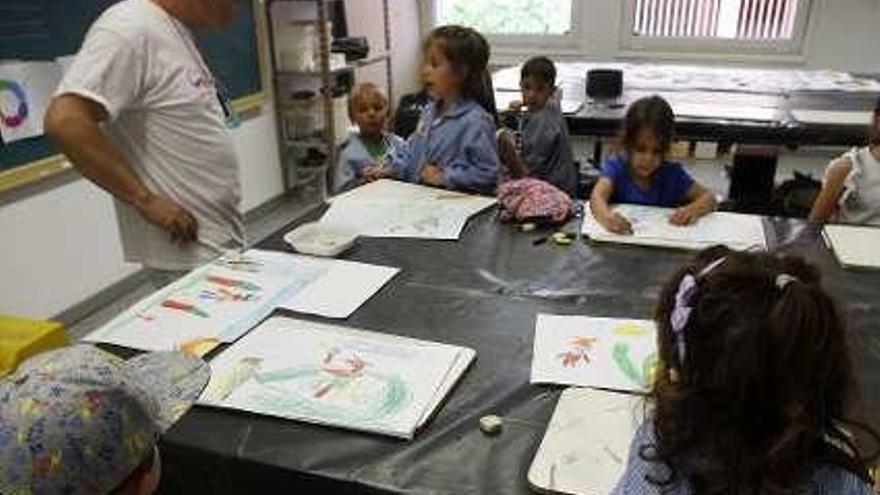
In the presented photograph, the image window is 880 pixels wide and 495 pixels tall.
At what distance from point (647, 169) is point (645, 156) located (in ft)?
0.12

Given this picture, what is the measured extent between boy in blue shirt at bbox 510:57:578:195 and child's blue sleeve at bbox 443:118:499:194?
57cm

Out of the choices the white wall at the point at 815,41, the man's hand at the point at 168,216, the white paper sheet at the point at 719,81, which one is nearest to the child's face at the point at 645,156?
the man's hand at the point at 168,216

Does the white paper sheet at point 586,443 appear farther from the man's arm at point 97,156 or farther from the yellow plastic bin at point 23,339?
the yellow plastic bin at point 23,339

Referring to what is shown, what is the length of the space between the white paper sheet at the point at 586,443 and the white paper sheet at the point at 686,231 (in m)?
0.68

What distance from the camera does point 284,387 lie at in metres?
1.04

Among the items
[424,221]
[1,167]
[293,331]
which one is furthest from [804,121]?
[1,167]

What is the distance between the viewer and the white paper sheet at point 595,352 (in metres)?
1.06

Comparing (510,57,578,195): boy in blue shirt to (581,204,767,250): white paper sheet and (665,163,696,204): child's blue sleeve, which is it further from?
(581,204,767,250): white paper sheet

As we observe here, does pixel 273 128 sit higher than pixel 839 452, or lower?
lower

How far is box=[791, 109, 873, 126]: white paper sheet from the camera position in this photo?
8.55ft

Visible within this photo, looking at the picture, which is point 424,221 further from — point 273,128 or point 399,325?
point 273,128

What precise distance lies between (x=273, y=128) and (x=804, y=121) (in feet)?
9.02

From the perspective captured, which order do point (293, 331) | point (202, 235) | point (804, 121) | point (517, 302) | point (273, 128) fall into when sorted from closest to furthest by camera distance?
point (293, 331)
point (517, 302)
point (202, 235)
point (804, 121)
point (273, 128)

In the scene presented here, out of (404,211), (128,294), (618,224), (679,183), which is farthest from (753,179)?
(128,294)
